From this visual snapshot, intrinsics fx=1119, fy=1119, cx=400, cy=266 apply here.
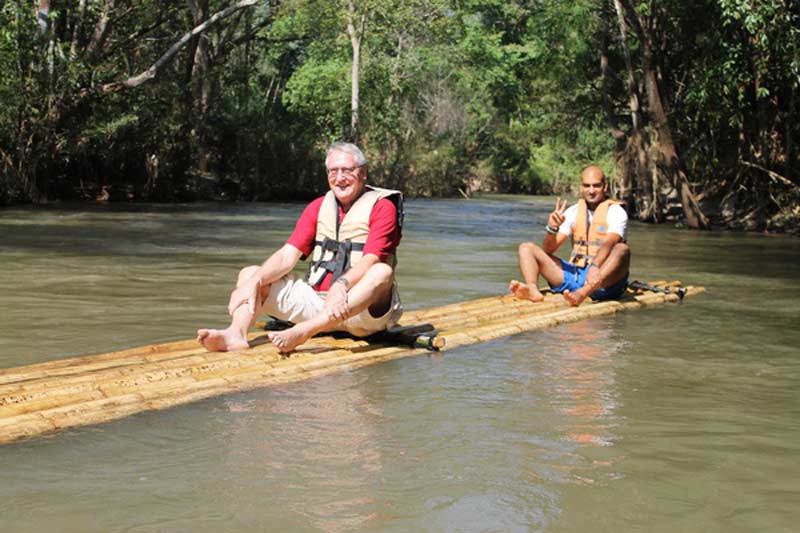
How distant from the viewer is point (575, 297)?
881 centimetres

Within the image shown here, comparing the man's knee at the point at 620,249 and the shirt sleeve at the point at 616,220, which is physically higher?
the shirt sleeve at the point at 616,220

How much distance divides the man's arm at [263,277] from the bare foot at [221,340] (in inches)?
5.3

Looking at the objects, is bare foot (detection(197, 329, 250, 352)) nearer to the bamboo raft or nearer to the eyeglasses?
the bamboo raft

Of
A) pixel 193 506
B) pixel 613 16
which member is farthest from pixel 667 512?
pixel 613 16

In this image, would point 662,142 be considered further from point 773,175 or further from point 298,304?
point 298,304

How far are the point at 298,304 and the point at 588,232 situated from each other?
349cm

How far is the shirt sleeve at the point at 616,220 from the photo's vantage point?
891cm

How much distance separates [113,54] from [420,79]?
18.3m

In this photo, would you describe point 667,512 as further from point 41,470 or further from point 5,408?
point 5,408

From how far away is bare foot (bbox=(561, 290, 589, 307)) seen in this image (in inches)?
347

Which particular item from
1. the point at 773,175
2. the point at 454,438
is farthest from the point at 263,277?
the point at 773,175

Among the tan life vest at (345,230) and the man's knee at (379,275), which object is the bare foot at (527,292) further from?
the man's knee at (379,275)

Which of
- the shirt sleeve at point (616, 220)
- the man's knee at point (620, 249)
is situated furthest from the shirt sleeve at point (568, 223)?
the man's knee at point (620, 249)

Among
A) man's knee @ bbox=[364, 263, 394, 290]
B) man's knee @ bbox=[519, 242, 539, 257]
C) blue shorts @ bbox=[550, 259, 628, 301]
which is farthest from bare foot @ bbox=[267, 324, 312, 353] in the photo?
blue shorts @ bbox=[550, 259, 628, 301]
